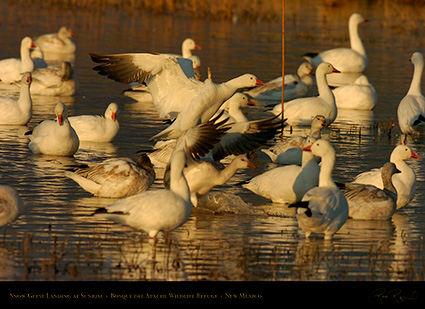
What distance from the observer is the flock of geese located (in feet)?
27.0

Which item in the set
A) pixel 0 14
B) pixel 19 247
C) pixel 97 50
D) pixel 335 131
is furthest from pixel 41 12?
pixel 19 247

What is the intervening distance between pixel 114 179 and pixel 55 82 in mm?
8790

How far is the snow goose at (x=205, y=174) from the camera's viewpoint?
391 inches

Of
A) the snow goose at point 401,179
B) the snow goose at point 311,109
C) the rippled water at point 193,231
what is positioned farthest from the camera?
the snow goose at point 311,109

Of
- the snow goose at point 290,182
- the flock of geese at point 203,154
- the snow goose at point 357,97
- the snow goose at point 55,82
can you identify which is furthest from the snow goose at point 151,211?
the snow goose at point 357,97

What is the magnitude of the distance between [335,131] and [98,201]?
6875 mm

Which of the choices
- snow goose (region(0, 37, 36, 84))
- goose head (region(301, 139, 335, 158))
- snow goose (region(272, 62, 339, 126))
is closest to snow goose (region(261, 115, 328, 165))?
goose head (region(301, 139, 335, 158))

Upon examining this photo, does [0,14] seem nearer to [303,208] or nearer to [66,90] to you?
[66,90]

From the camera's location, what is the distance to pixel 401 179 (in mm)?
10141

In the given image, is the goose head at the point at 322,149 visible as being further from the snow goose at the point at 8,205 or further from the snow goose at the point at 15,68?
the snow goose at the point at 15,68

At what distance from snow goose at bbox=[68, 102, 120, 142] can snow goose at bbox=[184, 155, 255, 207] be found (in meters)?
3.83

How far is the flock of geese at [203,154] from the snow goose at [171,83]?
2 centimetres

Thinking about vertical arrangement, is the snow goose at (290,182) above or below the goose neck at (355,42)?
below

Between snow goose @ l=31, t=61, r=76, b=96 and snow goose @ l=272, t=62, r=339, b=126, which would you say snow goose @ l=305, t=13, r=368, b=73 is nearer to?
snow goose @ l=272, t=62, r=339, b=126
